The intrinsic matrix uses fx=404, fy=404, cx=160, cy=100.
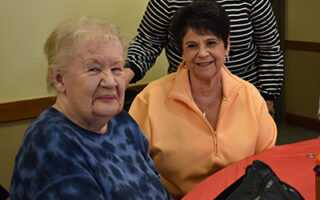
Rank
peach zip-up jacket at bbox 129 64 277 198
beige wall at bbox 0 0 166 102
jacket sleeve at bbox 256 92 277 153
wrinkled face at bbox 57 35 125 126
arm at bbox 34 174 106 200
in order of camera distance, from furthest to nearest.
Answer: beige wall at bbox 0 0 166 102, jacket sleeve at bbox 256 92 277 153, peach zip-up jacket at bbox 129 64 277 198, wrinkled face at bbox 57 35 125 126, arm at bbox 34 174 106 200

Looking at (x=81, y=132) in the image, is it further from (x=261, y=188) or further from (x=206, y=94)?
(x=206, y=94)

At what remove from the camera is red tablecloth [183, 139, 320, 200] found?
1.46 meters

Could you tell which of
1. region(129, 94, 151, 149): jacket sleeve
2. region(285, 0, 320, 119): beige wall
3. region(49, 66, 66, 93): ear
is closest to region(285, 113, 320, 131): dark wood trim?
region(285, 0, 320, 119): beige wall

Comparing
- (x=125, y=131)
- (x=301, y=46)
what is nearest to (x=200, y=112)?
(x=125, y=131)

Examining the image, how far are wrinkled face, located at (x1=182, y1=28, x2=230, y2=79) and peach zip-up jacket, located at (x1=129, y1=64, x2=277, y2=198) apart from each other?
82 millimetres

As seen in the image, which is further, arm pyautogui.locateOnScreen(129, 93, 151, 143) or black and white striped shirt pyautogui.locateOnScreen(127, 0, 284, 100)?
black and white striped shirt pyautogui.locateOnScreen(127, 0, 284, 100)

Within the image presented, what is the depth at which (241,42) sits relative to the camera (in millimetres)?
2193

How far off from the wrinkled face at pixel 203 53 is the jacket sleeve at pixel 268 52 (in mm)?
508

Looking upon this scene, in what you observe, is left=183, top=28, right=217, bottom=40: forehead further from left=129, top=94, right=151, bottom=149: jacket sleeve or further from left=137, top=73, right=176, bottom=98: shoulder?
left=129, top=94, right=151, bottom=149: jacket sleeve

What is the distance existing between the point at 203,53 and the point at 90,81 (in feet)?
2.47

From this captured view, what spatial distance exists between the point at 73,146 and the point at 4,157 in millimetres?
A: 2022

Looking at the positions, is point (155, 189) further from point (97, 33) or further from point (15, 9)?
point (15, 9)

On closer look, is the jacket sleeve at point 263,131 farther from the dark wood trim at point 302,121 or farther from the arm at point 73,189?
the dark wood trim at point 302,121

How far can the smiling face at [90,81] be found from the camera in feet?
3.76
